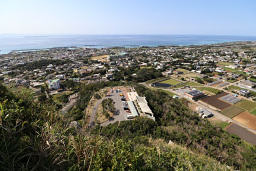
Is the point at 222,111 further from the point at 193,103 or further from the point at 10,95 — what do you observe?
the point at 10,95

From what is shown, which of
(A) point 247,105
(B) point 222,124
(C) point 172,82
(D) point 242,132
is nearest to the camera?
(D) point 242,132

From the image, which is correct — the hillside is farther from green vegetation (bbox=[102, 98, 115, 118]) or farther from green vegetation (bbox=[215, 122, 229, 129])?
green vegetation (bbox=[215, 122, 229, 129])

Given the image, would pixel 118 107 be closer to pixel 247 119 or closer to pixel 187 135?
pixel 187 135

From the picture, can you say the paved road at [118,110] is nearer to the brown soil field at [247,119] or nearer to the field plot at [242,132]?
the field plot at [242,132]

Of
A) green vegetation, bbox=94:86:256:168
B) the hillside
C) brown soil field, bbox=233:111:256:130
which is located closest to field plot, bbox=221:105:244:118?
brown soil field, bbox=233:111:256:130

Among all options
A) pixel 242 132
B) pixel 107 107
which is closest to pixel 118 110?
pixel 107 107

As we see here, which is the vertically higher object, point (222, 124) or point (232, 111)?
point (232, 111)

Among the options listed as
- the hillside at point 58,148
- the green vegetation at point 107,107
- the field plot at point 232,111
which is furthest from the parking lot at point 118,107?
the field plot at point 232,111

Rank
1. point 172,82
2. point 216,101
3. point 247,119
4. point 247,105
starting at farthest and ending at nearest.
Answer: point 172,82 < point 216,101 < point 247,105 < point 247,119
